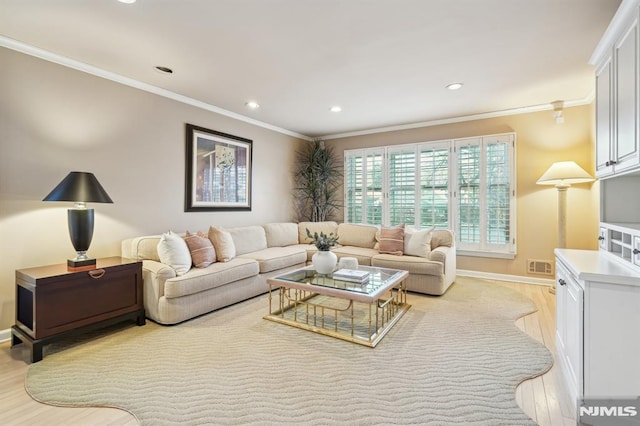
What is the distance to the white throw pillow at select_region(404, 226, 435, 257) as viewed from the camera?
4.12m

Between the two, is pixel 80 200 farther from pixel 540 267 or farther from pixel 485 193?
pixel 540 267

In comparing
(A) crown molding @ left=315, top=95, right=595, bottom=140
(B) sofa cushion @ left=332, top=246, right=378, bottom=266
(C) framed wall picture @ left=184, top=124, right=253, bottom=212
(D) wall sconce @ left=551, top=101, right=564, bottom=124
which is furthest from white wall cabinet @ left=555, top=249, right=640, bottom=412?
(C) framed wall picture @ left=184, top=124, right=253, bottom=212

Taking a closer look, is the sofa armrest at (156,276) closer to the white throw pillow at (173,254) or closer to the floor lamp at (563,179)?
the white throw pillow at (173,254)

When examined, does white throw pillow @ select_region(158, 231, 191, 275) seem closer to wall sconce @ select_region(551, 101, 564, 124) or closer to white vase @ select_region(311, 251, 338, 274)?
white vase @ select_region(311, 251, 338, 274)

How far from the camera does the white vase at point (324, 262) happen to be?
123 inches

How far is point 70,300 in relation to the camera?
2453 mm

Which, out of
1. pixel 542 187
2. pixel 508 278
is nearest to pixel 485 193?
pixel 542 187

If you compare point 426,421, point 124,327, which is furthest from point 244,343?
point 426,421

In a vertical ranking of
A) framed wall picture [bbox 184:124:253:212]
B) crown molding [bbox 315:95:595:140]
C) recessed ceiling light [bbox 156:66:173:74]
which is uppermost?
crown molding [bbox 315:95:595:140]

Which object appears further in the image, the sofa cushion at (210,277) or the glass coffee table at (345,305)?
the sofa cushion at (210,277)

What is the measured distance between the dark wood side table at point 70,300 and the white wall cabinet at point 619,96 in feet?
12.8

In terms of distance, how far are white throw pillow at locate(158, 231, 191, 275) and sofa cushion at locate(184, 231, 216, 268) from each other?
166mm

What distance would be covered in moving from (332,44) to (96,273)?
2841mm

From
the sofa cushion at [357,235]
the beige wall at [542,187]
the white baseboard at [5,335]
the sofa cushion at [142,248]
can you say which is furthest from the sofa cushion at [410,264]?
the white baseboard at [5,335]
